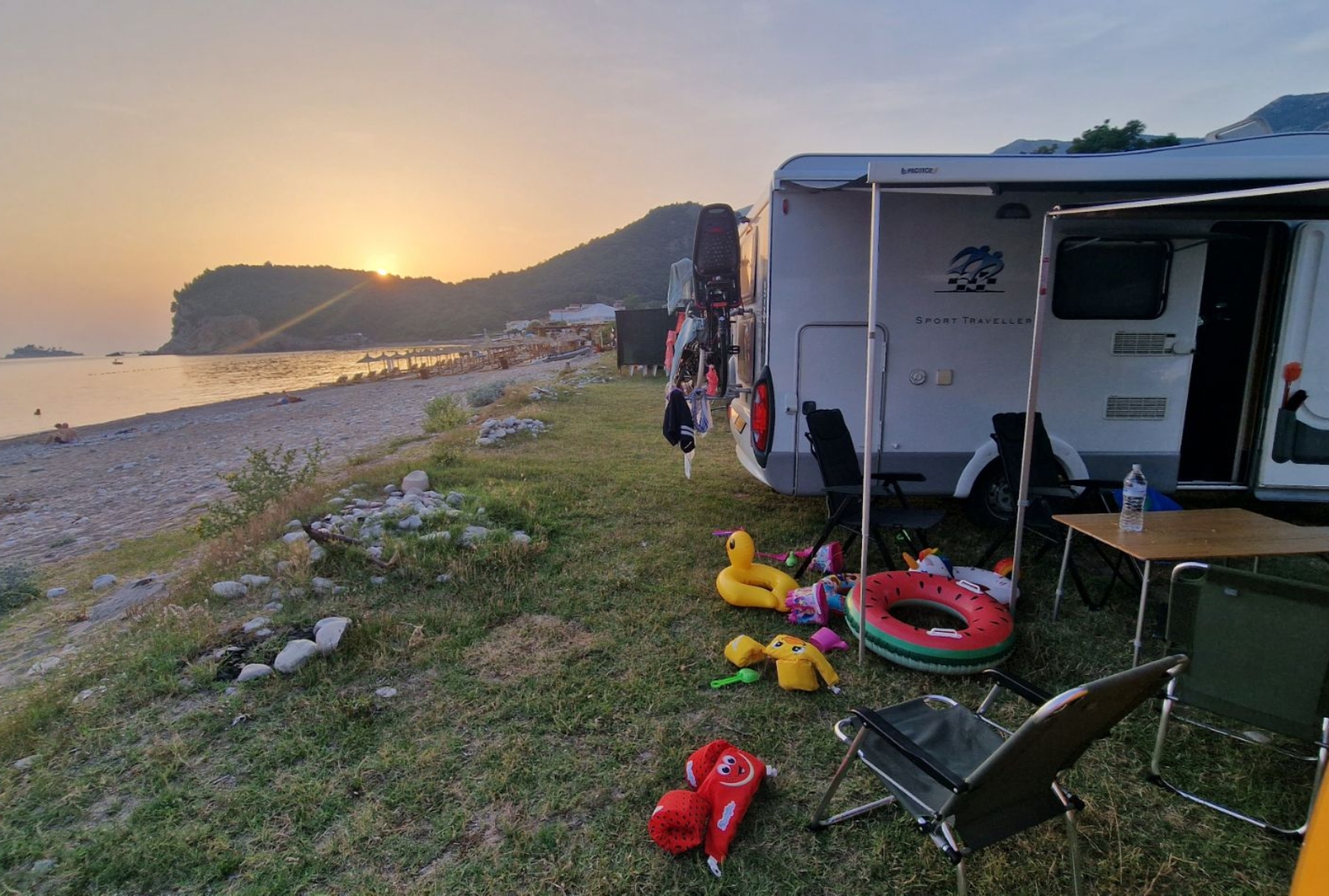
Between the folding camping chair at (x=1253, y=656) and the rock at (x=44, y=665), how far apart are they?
518 centimetres

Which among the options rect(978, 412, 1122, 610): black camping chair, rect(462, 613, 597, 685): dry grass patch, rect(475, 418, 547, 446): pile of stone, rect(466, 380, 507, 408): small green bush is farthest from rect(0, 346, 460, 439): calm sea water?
rect(978, 412, 1122, 610): black camping chair

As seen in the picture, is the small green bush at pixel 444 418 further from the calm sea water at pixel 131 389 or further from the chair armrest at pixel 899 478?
the calm sea water at pixel 131 389

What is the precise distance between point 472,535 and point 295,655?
5.04 ft

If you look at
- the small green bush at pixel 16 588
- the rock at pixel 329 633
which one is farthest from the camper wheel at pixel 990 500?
the small green bush at pixel 16 588

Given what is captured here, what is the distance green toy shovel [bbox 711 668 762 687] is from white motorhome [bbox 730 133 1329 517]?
180cm

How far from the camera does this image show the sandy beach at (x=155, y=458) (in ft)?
25.0

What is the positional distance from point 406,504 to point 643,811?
3688 mm

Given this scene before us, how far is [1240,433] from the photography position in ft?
14.9

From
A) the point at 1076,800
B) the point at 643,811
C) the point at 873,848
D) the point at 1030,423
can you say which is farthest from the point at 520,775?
the point at 1030,423

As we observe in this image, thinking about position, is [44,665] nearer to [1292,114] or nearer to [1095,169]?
[1095,169]

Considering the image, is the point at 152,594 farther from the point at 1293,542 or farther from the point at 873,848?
the point at 1293,542

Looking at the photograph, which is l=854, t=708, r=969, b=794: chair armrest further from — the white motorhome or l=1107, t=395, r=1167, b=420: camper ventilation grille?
l=1107, t=395, r=1167, b=420: camper ventilation grille

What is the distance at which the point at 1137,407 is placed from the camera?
4402 millimetres

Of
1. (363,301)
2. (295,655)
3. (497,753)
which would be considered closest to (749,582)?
(497,753)
